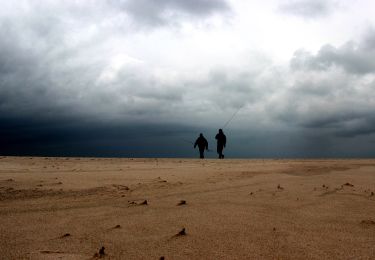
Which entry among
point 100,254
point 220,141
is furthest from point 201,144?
point 100,254

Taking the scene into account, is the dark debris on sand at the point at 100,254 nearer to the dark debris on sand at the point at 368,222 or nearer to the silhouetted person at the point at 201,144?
the dark debris on sand at the point at 368,222

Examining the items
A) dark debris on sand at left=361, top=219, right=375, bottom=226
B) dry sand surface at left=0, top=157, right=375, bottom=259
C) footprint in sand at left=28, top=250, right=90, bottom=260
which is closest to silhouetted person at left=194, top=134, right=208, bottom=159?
dry sand surface at left=0, top=157, right=375, bottom=259

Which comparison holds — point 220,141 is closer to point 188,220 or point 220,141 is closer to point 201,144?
point 201,144

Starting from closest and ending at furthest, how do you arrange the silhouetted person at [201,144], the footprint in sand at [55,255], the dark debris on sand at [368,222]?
the footprint in sand at [55,255] < the dark debris on sand at [368,222] < the silhouetted person at [201,144]

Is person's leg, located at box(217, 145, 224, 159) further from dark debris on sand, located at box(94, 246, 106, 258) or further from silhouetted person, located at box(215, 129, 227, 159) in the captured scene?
dark debris on sand, located at box(94, 246, 106, 258)

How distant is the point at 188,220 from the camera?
398cm

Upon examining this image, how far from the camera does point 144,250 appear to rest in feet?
10.1

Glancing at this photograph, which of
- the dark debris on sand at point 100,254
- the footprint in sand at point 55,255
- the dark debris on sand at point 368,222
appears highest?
the dark debris on sand at point 368,222

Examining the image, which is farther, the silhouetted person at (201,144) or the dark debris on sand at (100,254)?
Answer: the silhouetted person at (201,144)

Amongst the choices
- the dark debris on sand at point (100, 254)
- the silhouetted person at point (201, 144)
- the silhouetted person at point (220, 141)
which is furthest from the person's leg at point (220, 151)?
the dark debris on sand at point (100, 254)

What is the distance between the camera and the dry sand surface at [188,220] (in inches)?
121

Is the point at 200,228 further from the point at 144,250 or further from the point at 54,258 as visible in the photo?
the point at 54,258

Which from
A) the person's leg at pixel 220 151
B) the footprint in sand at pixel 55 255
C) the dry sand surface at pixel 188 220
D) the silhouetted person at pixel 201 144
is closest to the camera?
the footprint in sand at pixel 55 255

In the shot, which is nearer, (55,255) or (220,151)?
(55,255)
